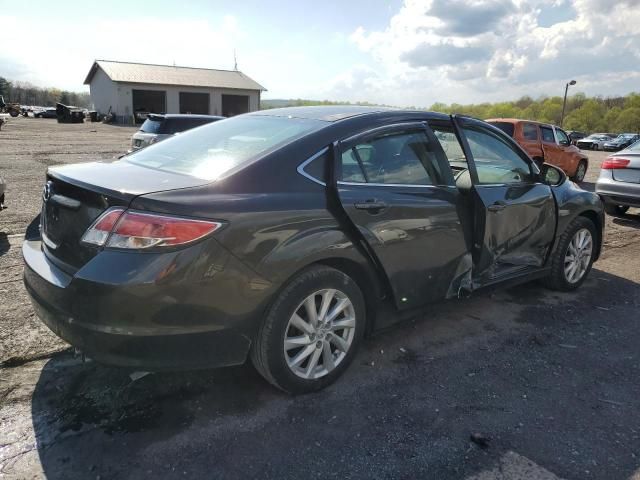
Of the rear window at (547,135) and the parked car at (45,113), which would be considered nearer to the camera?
the rear window at (547,135)

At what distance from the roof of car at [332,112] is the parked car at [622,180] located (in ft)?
19.5

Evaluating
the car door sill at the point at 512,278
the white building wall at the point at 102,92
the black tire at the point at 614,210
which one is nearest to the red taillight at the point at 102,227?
the car door sill at the point at 512,278

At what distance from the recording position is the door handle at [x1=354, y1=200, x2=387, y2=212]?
2.98 meters

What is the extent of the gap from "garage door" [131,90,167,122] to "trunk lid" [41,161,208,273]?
167 ft

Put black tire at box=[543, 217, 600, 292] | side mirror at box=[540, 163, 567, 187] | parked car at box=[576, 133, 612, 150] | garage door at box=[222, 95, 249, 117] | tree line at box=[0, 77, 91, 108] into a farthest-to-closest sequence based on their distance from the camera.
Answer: tree line at box=[0, 77, 91, 108] < garage door at box=[222, 95, 249, 117] < parked car at box=[576, 133, 612, 150] < black tire at box=[543, 217, 600, 292] < side mirror at box=[540, 163, 567, 187]

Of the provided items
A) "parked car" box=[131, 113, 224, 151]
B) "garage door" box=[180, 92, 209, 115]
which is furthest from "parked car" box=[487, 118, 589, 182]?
"garage door" box=[180, 92, 209, 115]

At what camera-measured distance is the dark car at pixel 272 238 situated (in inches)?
93.7

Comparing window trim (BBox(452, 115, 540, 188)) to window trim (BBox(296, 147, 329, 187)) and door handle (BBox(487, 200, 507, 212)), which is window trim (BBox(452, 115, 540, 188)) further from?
window trim (BBox(296, 147, 329, 187))

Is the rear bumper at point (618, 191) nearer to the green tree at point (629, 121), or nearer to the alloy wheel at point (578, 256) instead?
the alloy wheel at point (578, 256)

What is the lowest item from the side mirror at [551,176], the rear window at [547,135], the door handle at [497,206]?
the door handle at [497,206]

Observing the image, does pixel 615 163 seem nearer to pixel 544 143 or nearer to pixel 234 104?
pixel 544 143

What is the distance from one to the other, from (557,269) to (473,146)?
1.66 meters

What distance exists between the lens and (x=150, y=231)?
235 cm

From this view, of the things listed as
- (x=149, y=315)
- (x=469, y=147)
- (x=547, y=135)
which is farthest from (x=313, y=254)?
(x=547, y=135)
